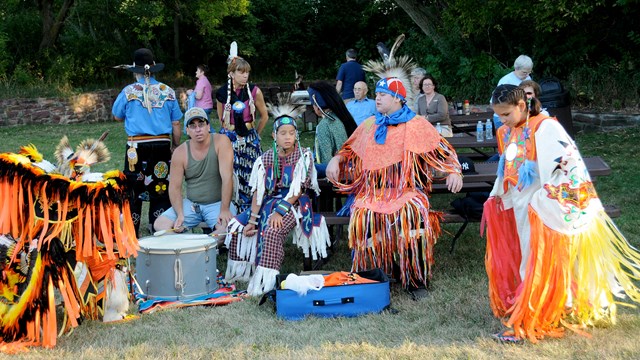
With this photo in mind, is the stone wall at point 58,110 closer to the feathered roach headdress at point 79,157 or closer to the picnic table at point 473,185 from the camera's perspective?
the picnic table at point 473,185

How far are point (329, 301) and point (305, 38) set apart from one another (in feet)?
62.0

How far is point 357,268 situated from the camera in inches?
189

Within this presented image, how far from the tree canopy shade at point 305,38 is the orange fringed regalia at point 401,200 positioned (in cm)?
896

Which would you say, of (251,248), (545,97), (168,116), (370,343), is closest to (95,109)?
(545,97)

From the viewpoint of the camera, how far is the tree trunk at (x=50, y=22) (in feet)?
67.4

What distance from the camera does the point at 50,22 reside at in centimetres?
2081

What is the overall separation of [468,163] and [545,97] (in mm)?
6433

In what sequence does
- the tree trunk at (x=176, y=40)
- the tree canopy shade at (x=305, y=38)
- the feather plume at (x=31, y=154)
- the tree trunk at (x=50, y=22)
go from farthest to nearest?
the tree trunk at (x=176, y=40) → the tree trunk at (x=50, y=22) → the tree canopy shade at (x=305, y=38) → the feather plume at (x=31, y=154)

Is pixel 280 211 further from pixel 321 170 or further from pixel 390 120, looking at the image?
pixel 390 120

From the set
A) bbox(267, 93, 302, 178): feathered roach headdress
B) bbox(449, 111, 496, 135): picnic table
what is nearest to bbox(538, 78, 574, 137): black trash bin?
bbox(449, 111, 496, 135): picnic table

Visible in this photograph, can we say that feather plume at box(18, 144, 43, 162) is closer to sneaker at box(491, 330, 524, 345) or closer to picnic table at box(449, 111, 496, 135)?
sneaker at box(491, 330, 524, 345)

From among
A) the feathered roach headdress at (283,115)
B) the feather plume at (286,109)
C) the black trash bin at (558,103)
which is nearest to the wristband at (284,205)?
the feathered roach headdress at (283,115)

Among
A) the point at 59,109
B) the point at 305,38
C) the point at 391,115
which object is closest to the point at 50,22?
the point at 59,109

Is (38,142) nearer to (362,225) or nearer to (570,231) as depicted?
(362,225)
